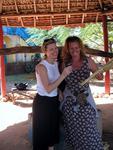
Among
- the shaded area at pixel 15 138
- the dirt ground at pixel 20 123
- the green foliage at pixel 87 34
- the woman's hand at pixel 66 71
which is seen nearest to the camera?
the woman's hand at pixel 66 71

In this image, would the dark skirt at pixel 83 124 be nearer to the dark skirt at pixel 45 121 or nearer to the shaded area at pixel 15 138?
the dark skirt at pixel 45 121

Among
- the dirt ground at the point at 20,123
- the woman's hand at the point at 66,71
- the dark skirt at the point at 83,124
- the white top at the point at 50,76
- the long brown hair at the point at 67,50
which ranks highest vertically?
the long brown hair at the point at 67,50

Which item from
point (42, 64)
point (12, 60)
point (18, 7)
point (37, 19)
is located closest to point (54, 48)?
point (42, 64)

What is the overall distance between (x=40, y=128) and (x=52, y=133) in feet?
0.49

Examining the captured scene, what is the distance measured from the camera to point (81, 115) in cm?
358

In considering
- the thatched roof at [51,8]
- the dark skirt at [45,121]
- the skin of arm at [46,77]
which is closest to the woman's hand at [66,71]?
the skin of arm at [46,77]

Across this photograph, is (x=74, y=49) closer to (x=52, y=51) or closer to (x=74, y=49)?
(x=74, y=49)

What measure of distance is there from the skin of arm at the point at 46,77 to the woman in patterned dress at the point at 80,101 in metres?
0.23

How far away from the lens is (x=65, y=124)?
146 inches

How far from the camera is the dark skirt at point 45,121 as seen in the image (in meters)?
3.55

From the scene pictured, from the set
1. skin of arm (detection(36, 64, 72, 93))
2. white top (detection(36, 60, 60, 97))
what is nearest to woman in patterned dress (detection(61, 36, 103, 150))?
white top (detection(36, 60, 60, 97))

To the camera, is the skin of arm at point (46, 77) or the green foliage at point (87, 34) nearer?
the skin of arm at point (46, 77)

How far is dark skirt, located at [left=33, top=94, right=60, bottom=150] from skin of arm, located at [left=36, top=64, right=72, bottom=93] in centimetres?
19

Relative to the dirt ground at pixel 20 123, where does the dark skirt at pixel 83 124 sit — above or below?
above
